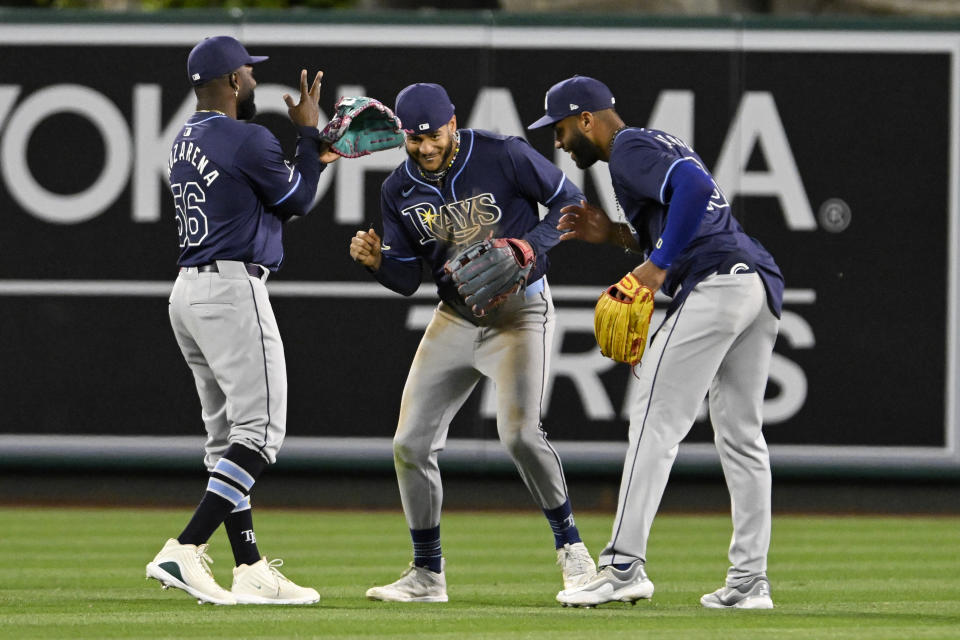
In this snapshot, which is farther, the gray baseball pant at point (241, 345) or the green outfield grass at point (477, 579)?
the gray baseball pant at point (241, 345)

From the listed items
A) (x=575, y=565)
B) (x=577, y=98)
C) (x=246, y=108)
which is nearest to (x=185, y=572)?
(x=575, y=565)

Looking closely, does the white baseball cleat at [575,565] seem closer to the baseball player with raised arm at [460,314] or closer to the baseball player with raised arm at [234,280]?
the baseball player with raised arm at [460,314]

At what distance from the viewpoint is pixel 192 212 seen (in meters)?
5.66

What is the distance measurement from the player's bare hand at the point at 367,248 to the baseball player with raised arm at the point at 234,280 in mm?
251

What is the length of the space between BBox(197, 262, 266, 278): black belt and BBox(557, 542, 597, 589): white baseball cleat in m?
1.60

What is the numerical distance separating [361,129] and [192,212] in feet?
2.92

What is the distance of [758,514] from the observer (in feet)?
18.0

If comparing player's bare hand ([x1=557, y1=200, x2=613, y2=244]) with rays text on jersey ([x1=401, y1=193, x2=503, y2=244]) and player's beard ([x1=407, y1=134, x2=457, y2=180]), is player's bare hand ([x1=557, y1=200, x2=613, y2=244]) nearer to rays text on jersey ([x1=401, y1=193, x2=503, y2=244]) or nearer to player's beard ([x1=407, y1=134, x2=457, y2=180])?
rays text on jersey ([x1=401, y1=193, x2=503, y2=244])

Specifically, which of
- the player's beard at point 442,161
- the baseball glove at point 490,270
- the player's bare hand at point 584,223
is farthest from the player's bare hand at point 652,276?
the player's beard at point 442,161

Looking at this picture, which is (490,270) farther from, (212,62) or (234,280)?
(212,62)

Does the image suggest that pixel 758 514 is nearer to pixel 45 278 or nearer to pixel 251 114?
pixel 251 114

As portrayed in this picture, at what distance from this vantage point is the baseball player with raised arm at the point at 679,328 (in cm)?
524

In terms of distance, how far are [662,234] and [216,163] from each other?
1.69 metres

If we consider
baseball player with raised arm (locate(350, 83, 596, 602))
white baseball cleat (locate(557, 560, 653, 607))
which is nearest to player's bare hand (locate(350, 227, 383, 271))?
baseball player with raised arm (locate(350, 83, 596, 602))
